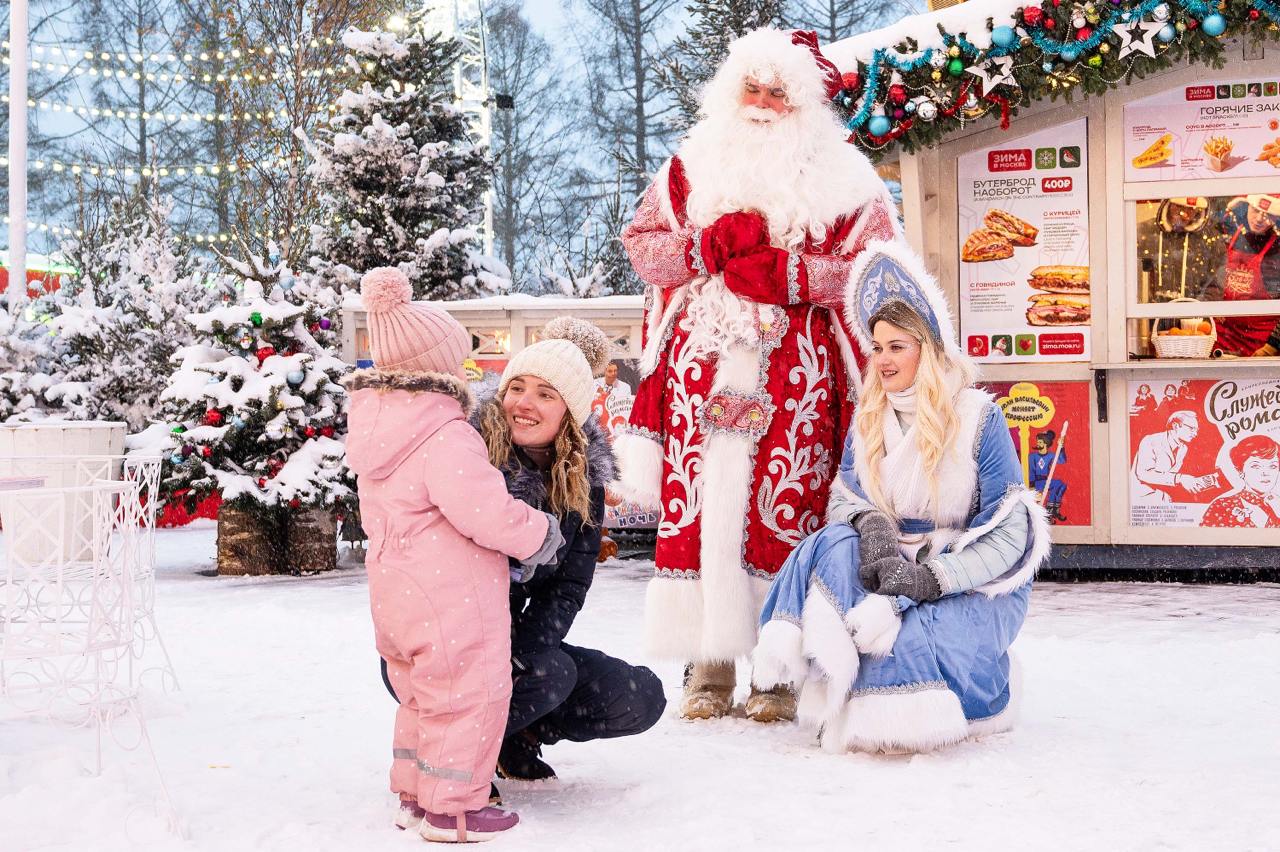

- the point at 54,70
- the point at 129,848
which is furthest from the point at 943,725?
the point at 54,70

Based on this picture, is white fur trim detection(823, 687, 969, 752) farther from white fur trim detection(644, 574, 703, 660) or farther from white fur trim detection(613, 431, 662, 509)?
white fur trim detection(613, 431, 662, 509)

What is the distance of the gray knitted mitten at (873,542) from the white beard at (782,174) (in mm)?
902

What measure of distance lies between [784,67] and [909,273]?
0.81m

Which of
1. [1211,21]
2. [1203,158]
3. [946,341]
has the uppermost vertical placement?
[1211,21]

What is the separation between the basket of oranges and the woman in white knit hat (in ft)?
14.3

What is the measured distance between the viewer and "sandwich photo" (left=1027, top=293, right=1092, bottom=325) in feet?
21.7

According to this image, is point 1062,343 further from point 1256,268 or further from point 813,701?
point 813,701

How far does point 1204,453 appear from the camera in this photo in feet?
21.4

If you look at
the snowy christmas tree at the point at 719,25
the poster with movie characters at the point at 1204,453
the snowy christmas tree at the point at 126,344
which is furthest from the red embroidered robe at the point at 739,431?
the snowy christmas tree at the point at 719,25

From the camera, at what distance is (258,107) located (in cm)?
1755

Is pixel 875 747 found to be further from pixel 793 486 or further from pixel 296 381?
pixel 296 381

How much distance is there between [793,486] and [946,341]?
608mm

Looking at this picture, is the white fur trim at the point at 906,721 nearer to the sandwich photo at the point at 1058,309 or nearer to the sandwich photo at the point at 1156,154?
the sandwich photo at the point at 1058,309

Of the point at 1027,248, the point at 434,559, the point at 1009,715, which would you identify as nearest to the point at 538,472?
the point at 434,559
